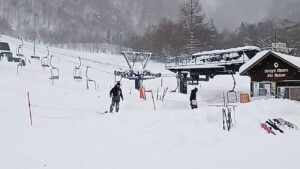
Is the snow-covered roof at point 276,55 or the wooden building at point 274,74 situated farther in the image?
the wooden building at point 274,74

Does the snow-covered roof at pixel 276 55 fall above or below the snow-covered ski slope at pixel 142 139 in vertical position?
above

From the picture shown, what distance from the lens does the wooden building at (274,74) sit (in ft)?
86.8

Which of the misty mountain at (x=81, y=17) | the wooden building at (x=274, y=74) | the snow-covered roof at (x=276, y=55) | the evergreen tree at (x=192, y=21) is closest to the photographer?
the snow-covered roof at (x=276, y=55)

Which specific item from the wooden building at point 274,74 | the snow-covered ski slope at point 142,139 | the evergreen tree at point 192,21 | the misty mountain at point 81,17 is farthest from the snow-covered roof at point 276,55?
the misty mountain at point 81,17

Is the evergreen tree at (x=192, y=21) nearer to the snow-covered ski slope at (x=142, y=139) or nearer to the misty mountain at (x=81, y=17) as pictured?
the snow-covered ski slope at (x=142, y=139)

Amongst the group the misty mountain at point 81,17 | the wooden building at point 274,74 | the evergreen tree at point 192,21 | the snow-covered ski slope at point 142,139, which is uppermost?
the misty mountain at point 81,17

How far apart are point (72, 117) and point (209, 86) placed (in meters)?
26.9

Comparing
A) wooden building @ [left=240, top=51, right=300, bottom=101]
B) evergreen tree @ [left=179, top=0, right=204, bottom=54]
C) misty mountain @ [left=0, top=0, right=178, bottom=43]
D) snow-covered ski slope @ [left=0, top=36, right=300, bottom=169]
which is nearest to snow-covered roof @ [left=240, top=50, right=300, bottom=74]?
→ wooden building @ [left=240, top=51, right=300, bottom=101]

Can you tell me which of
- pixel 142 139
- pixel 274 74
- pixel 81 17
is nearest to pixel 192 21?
pixel 274 74

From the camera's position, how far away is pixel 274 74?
27.6 meters

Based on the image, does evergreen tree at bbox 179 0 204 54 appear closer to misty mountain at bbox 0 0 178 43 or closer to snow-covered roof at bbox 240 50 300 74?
snow-covered roof at bbox 240 50 300 74

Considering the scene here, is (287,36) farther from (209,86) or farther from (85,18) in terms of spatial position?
(85,18)

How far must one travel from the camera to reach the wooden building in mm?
26453

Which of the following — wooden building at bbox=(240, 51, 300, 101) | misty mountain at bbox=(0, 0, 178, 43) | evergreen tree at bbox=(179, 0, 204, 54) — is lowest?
wooden building at bbox=(240, 51, 300, 101)
